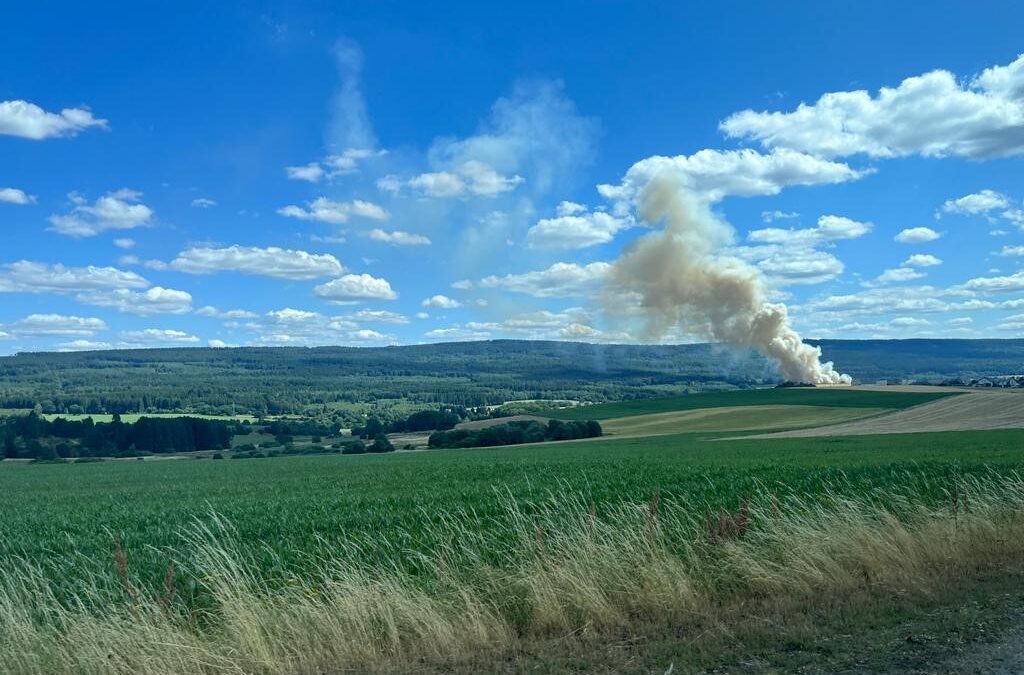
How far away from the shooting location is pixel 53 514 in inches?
948

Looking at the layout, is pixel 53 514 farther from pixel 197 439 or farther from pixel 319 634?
pixel 197 439

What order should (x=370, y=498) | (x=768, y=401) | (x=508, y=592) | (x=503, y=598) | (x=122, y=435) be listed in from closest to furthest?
1. (x=503, y=598)
2. (x=508, y=592)
3. (x=370, y=498)
4. (x=122, y=435)
5. (x=768, y=401)

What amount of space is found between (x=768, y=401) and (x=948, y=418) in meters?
30.7

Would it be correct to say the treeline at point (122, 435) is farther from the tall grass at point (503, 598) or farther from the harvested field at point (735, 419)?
the tall grass at point (503, 598)

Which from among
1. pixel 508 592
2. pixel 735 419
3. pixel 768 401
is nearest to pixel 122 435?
pixel 735 419

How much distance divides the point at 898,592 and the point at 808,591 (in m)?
0.91

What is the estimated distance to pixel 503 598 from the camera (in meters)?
7.69

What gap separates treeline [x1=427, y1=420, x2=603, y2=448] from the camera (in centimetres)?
7850

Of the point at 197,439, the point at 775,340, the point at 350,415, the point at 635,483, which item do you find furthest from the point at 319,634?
the point at 350,415

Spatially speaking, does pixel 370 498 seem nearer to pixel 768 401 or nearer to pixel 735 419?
pixel 735 419

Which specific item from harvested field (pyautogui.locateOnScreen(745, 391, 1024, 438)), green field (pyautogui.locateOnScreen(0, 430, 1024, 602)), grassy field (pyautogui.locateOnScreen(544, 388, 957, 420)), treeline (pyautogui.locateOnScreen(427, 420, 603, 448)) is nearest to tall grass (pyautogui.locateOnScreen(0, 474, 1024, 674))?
green field (pyautogui.locateOnScreen(0, 430, 1024, 602))

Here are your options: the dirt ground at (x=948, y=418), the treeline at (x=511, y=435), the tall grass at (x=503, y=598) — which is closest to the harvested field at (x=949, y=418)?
the dirt ground at (x=948, y=418)

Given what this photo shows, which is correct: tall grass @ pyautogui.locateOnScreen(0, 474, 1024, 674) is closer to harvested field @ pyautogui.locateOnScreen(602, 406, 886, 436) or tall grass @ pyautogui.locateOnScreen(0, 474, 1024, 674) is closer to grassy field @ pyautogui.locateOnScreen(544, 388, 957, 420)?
harvested field @ pyautogui.locateOnScreen(602, 406, 886, 436)

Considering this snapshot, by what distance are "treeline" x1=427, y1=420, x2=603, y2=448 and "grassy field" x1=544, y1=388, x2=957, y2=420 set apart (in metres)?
18.6
